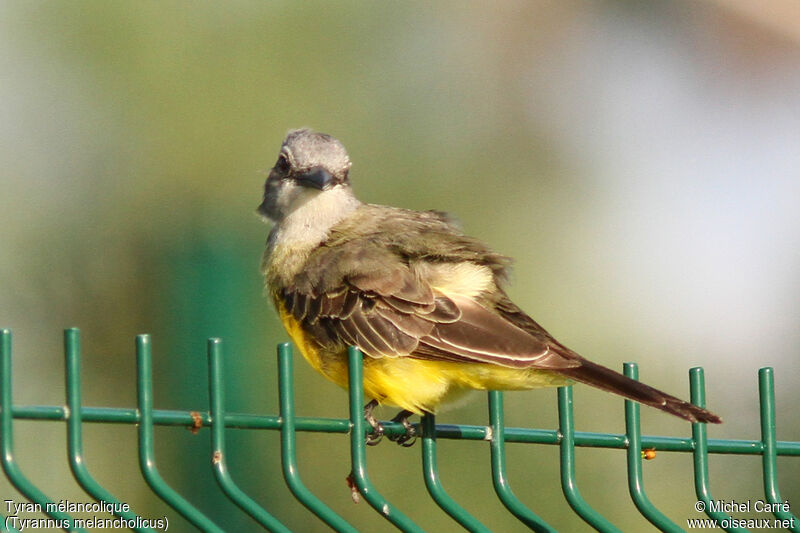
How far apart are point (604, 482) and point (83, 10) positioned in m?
9.62

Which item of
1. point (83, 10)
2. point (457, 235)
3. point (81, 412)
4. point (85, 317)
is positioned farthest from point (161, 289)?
point (81, 412)

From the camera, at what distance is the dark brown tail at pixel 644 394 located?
3.67 metres

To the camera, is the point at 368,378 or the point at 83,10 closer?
the point at 368,378

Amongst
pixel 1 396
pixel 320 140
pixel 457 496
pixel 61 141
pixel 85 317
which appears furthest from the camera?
pixel 61 141

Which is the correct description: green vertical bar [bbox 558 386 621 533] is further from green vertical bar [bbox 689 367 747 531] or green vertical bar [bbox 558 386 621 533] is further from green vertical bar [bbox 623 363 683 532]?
green vertical bar [bbox 689 367 747 531]

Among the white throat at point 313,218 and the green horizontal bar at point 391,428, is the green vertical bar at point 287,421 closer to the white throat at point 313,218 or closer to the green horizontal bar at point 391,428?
the green horizontal bar at point 391,428

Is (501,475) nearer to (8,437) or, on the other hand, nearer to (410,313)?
(410,313)

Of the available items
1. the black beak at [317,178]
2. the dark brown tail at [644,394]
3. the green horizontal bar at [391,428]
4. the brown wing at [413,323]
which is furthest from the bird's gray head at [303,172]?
the dark brown tail at [644,394]

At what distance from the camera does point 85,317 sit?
11.4 metres

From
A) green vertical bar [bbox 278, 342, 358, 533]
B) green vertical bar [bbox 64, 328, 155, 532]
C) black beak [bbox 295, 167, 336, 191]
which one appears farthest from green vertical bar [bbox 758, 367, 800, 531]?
black beak [bbox 295, 167, 336, 191]

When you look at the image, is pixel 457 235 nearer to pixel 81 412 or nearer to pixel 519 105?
pixel 81 412

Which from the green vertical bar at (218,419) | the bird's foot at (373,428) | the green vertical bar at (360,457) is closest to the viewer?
the green vertical bar at (218,419)

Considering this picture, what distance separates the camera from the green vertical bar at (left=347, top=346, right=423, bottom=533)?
3.37 meters

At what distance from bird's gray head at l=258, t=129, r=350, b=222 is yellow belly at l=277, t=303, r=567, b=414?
127 cm
